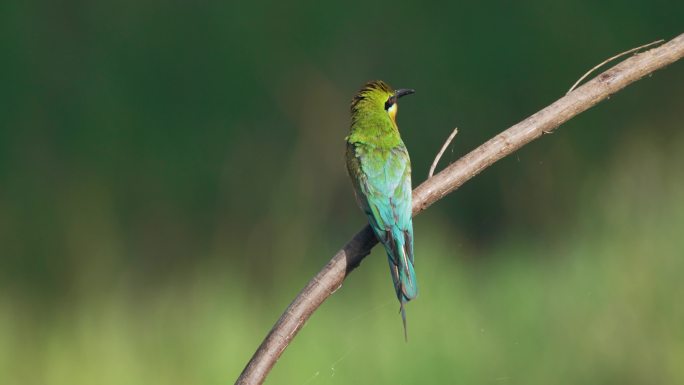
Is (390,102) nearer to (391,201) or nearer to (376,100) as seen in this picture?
(376,100)

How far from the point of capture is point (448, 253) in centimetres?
259

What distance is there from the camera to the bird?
1.67m

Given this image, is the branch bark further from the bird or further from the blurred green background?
the blurred green background

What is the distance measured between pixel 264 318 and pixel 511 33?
3.08 feet

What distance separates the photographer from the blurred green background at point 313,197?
2.49m

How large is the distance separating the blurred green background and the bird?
1.81 ft

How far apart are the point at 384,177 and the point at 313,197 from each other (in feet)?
2.63

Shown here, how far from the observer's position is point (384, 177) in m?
1.83

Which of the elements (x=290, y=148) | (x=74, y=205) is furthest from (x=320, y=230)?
(x=74, y=205)

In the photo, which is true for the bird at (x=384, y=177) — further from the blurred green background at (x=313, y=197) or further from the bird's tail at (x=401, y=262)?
the blurred green background at (x=313, y=197)

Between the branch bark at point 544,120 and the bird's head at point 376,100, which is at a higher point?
the bird's head at point 376,100

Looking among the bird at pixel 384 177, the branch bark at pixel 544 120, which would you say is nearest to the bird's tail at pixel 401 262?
the bird at pixel 384 177

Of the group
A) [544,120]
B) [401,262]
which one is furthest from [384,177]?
[544,120]

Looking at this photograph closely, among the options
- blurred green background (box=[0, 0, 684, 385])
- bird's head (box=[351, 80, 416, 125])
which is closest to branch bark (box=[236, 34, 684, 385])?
bird's head (box=[351, 80, 416, 125])
